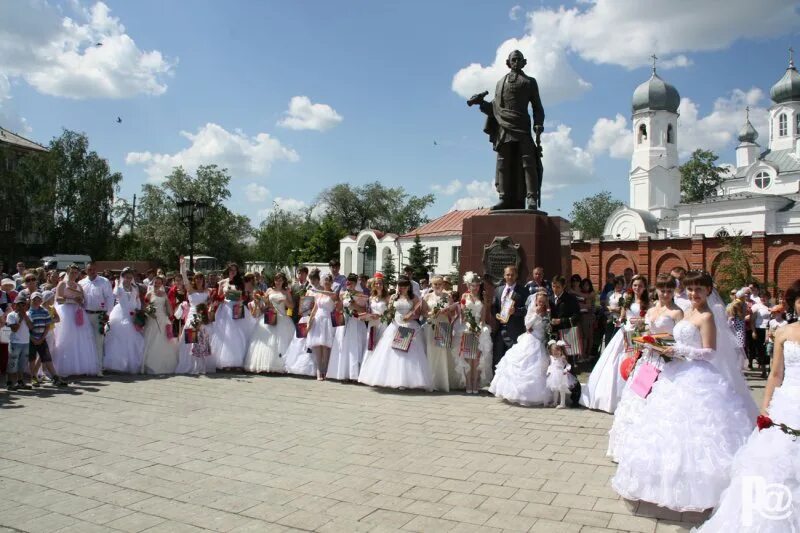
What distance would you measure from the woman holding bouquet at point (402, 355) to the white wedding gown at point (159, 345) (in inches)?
161

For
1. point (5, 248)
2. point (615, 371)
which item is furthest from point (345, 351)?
point (5, 248)


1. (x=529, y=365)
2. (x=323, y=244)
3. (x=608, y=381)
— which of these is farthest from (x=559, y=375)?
(x=323, y=244)

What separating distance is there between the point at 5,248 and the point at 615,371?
50.7 m

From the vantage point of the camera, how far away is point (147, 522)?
177 inches

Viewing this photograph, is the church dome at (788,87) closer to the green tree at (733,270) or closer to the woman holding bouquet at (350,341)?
the green tree at (733,270)

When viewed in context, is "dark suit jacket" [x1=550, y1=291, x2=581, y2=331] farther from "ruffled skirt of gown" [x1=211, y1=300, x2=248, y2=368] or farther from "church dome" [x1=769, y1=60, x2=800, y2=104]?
"church dome" [x1=769, y1=60, x2=800, y2=104]

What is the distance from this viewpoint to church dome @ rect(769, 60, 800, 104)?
71500 mm

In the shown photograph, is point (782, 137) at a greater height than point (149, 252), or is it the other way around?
point (782, 137)

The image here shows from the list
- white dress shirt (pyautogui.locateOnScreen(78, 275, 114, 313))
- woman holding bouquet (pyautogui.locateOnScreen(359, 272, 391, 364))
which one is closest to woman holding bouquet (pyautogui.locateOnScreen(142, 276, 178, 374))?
white dress shirt (pyautogui.locateOnScreen(78, 275, 114, 313))

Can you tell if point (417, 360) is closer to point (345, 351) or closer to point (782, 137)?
point (345, 351)

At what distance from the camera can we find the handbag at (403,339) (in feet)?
31.7

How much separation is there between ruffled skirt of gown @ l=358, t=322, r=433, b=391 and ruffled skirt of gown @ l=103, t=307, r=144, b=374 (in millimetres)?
4607

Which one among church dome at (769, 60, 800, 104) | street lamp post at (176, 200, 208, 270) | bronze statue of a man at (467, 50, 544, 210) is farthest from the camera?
church dome at (769, 60, 800, 104)

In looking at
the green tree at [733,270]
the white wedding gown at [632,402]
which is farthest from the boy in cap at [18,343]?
the green tree at [733,270]
